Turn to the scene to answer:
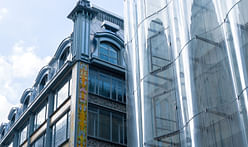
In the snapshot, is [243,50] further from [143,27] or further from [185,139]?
[143,27]

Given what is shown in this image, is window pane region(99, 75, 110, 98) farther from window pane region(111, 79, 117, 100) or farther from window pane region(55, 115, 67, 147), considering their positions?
window pane region(55, 115, 67, 147)

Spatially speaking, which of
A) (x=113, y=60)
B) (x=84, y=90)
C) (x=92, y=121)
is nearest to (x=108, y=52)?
(x=113, y=60)

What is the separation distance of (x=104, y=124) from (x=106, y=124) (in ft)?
0.64

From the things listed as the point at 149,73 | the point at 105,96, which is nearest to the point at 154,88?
the point at 149,73

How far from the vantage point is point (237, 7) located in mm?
15859

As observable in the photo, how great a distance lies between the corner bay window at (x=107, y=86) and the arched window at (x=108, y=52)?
1.57 m

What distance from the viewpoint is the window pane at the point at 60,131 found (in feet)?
95.4

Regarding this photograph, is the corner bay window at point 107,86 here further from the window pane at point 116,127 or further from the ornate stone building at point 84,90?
the window pane at point 116,127

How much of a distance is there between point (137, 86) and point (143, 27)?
3210 millimetres

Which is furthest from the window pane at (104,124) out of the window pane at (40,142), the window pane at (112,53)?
the window pane at (40,142)

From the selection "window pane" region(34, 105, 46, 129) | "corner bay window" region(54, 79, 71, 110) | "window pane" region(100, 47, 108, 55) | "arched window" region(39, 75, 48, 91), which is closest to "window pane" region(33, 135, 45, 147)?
"window pane" region(34, 105, 46, 129)

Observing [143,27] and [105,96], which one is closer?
[143,27]

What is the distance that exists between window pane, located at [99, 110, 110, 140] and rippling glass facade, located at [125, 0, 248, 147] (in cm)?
683

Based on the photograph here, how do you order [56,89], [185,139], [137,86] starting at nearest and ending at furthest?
[185,139] < [137,86] < [56,89]
